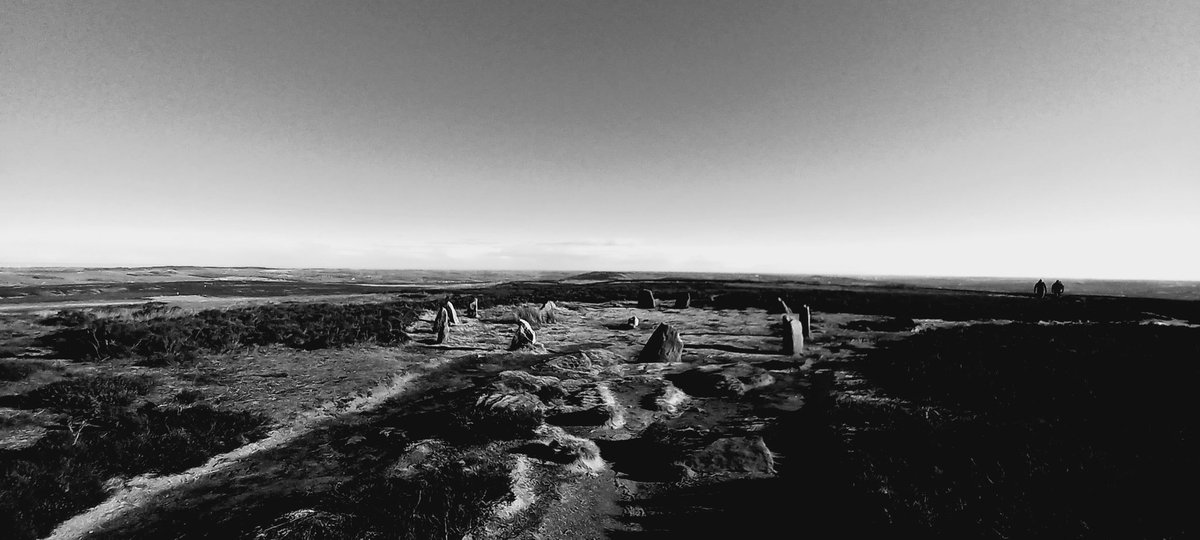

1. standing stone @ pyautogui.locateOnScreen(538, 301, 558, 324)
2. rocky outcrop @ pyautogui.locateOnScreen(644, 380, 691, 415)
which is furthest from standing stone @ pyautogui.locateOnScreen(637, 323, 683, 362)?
standing stone @ pyautogui.locateOnScreen(538, 301, 558, 324)

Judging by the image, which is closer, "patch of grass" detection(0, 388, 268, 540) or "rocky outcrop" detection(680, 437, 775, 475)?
"patch of grass" detection(0, 388, 268, 540)

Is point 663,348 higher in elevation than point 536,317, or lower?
higher

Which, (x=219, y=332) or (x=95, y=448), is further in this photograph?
(x=219, y=332)

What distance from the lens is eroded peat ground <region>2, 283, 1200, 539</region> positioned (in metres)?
5.90

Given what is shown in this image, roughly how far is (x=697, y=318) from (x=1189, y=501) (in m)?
28.5

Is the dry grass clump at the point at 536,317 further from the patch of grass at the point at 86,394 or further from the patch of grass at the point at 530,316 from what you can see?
the patch of grass at the point at 86,394

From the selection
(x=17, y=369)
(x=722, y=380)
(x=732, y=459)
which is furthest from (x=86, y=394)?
(x=722, y=380)

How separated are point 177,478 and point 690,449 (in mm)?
8854

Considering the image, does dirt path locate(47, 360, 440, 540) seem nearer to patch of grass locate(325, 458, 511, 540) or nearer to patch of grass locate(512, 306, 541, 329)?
patch of grass locate(325, 458, 511, 540)

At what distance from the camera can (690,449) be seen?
838 centimetres

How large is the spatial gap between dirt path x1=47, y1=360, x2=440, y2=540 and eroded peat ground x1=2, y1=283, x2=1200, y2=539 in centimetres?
6

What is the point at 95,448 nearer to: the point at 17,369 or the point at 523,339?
the point at 17,369

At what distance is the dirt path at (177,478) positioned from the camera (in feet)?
19.7

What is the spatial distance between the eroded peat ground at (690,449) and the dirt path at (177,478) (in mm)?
56
